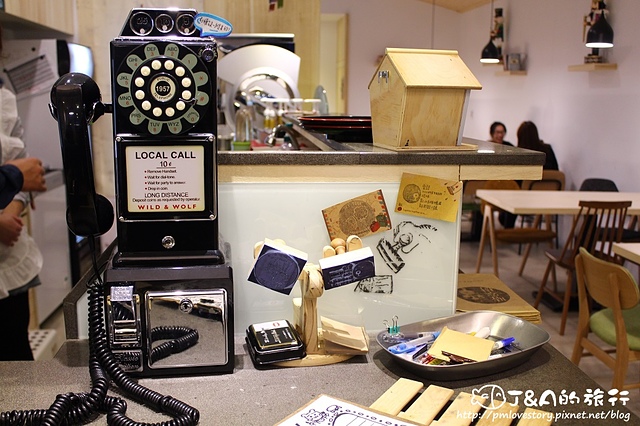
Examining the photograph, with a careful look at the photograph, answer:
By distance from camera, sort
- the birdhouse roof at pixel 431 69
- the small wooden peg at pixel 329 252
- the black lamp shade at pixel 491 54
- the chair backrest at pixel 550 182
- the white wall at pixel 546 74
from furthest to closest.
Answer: the black lamp shade at pixel 491 54, the chair backrest at pixel 550 182, the white wall at pixel 546 74, the birdhouse roof at pixel 431 69, the small wooden peg at pixel 329 252

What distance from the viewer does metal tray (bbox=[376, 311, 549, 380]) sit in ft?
3.71

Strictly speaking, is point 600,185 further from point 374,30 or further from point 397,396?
point 374,30

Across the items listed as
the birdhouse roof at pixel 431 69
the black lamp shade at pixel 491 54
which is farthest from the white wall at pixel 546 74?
the birdhouse roof at pixel 431 69

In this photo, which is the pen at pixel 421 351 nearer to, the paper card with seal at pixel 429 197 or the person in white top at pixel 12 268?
the paper card with seal at pixel 429 197

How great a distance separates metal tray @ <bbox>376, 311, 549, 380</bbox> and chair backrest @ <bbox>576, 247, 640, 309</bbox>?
148 centimetres

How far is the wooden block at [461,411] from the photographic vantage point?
0.98 m

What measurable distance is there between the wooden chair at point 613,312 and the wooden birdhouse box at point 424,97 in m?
1.56

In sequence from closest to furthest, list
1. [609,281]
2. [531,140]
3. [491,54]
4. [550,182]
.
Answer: [609,281] → [550,182] → [531,140] → [491,54]

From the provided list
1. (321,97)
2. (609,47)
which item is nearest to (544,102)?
(609,47)

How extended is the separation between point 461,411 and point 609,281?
6.19 feet

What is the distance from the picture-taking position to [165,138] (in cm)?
114

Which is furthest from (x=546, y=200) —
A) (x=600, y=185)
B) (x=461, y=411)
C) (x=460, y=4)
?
(x=460, y=4)

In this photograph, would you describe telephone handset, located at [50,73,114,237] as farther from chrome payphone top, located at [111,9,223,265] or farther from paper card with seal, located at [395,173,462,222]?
paper card with seal, located at [395,173,462,222]

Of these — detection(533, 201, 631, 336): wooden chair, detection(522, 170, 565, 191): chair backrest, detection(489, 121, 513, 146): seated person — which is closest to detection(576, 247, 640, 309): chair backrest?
detection(533, 201, 631, 336): wooden chair
